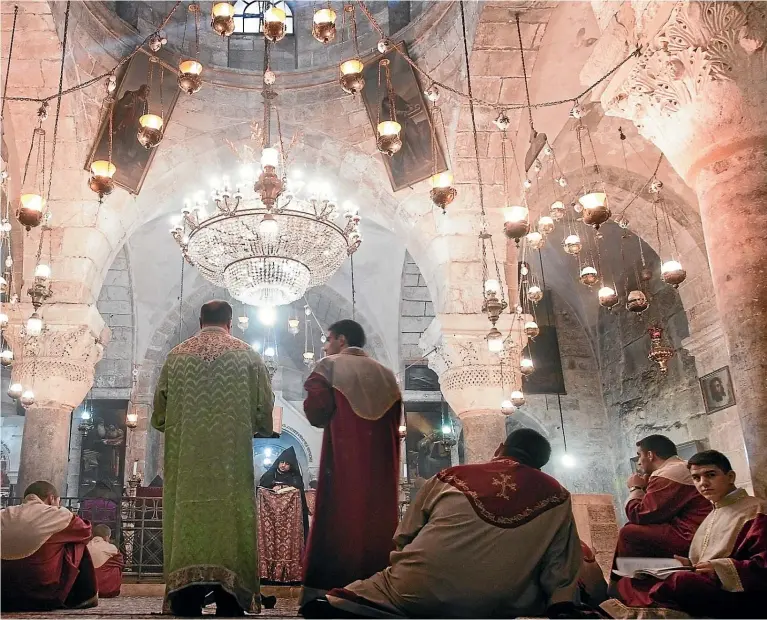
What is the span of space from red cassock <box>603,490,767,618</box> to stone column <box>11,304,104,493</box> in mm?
7673

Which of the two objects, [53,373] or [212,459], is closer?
[212,459]

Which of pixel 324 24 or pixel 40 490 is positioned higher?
pixel 324 24

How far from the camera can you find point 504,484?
3.01m

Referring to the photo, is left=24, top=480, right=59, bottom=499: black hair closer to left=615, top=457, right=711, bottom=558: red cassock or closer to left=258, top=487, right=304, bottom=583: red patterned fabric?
left=258, top=487, right=304, bottom=583: red patterned fabric

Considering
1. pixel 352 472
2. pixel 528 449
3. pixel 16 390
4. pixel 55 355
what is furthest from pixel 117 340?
pixel 528 449

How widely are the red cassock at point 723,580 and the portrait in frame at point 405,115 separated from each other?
670 centimetres

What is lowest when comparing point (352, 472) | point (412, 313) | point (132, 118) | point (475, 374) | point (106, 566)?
point (106, 566)

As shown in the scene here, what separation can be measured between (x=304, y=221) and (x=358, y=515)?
445 cm

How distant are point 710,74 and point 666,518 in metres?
2.80

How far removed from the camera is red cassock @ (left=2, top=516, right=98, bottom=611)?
406 centimetres

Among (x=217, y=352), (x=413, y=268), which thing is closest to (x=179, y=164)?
(x=413, y=268)

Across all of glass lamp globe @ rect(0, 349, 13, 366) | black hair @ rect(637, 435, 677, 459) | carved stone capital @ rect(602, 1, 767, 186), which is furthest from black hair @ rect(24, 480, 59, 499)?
carved stone capital @ rect(602, 1, 767, 186)

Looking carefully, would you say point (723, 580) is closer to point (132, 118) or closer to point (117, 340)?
point (132, 118)

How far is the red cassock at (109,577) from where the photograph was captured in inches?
266
